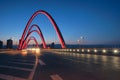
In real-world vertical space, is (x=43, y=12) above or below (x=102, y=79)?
above

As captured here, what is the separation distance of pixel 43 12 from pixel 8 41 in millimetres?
55836

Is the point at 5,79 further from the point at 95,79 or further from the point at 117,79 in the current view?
the point at 117,79

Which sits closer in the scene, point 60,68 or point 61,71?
point 61,71

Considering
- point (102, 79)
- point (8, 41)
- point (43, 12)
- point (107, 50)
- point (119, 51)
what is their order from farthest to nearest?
point (8, 41)
point (43, 12)
point (107, 50)
point (119, 51)
point (102, 79)

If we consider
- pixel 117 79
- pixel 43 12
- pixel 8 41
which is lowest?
pixel 117 79

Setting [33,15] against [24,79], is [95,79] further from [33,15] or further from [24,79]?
[33,15]

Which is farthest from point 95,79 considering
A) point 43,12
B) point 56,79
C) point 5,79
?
point 43,12

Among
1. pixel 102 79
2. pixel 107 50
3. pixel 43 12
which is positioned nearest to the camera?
pixel 102 79

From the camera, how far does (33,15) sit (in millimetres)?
75375

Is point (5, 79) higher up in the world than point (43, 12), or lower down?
lower down

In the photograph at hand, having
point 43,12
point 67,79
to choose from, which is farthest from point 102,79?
point 43,12

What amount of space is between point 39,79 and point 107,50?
106 ft

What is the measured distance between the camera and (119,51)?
32.5 metres

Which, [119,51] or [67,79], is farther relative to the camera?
[119,51]
